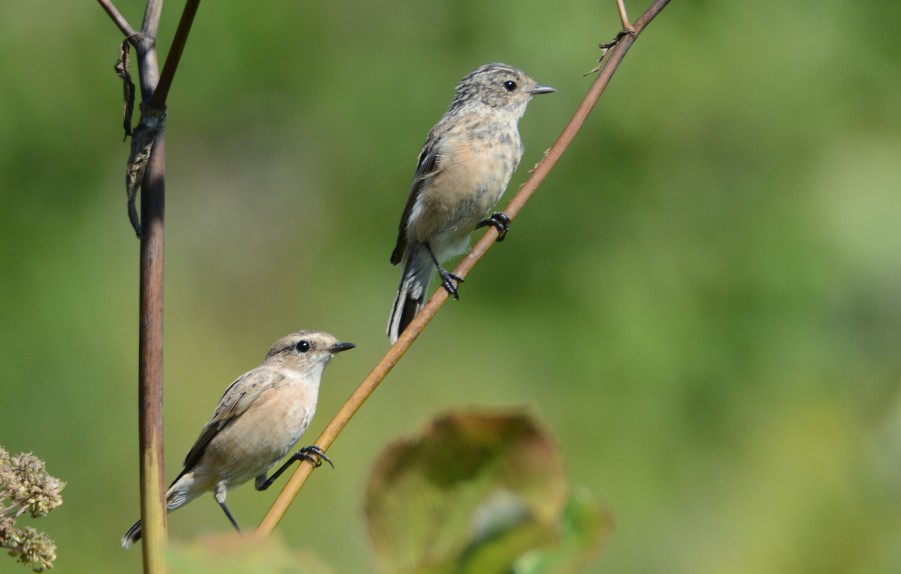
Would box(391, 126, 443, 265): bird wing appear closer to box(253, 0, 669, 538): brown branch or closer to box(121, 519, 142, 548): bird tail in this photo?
box(121, 519, 142, 548): bird tail

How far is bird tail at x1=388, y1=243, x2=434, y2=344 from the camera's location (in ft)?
17.4

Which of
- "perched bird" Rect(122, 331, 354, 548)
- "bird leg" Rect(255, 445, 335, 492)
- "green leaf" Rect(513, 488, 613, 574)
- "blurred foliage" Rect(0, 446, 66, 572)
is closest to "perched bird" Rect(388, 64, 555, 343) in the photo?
"perched bird" Rect(122, 331, 354, 548)

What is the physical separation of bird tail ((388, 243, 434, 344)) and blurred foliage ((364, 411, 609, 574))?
4.51 metres

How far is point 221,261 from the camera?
9.66m

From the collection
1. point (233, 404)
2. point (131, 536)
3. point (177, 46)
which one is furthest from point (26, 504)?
point (233, 404)

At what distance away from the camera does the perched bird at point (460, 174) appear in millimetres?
5086

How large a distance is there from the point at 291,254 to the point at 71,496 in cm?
299

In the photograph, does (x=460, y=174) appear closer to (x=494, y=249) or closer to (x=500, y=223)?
(x=500, y=223)

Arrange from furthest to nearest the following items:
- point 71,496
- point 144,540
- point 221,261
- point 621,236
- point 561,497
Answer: point 221,261 → point 621,236 → point 71,496 → point 144,540 → point 561,497

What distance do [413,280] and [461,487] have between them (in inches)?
185

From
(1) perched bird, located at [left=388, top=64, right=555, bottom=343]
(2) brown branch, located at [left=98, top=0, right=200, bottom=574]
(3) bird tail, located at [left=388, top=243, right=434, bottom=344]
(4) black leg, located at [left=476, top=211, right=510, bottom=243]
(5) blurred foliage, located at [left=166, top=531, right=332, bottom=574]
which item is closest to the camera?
(5) blurred foliage, located at [left=166, top=531, right=332, bottom=574]

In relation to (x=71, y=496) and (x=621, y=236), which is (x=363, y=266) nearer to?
(x=621, y=236)

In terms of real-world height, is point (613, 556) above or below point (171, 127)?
below

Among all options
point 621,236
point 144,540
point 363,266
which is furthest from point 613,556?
point 144,540
